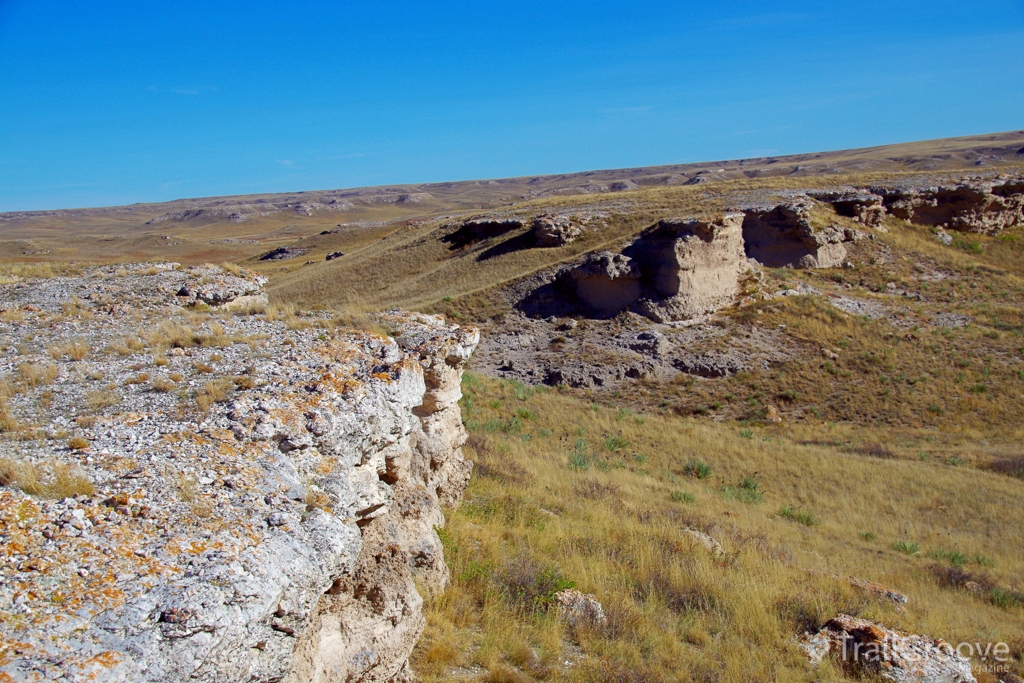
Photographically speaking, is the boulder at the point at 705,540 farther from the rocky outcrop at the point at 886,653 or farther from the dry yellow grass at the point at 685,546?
the rocky outcrop at the point at 886,653

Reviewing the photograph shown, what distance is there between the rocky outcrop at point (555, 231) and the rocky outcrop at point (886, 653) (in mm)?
26490

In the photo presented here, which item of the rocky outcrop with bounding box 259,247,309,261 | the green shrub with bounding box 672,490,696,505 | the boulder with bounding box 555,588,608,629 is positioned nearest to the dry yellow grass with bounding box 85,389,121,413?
the boulder with bounding box 555,588,608,629

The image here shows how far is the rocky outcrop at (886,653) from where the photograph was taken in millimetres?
5305

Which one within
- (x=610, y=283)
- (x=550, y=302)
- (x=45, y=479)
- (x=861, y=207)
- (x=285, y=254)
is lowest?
(x=550, y=302)

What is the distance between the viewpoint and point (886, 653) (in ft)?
17.9

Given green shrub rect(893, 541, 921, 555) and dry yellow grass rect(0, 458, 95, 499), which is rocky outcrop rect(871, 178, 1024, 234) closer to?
green shrub rect(893, 541, 921, 555)

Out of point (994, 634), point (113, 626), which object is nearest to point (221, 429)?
point (113, 626)

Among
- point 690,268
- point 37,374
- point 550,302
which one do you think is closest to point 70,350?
point 37,374

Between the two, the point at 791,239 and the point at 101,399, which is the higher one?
the point at 791,239

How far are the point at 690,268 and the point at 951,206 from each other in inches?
795

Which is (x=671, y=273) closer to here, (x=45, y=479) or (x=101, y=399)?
(x=101, y=399)

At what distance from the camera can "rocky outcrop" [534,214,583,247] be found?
31391 mm

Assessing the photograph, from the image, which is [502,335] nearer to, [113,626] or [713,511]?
[713,511]

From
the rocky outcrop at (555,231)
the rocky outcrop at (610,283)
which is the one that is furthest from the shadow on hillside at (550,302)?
the rocky outcrop at (555,231)
